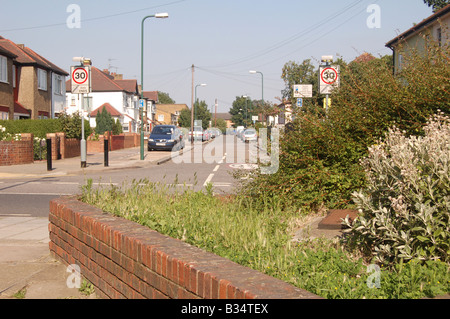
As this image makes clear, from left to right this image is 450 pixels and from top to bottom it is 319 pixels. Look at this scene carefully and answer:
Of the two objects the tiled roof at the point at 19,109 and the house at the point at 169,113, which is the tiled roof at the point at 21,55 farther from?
the house at the point at 169,113

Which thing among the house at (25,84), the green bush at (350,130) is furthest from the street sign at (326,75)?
the house at (25,84)

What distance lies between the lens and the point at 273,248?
4.15 meters

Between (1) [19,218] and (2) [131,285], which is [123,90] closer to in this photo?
(1) [19,218]

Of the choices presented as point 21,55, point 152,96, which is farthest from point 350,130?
point 152,96

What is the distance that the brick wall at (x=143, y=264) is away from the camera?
294 centimetres

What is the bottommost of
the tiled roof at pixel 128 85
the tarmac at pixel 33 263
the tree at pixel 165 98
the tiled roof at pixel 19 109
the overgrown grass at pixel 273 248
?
the tarmac at pixel 33 263

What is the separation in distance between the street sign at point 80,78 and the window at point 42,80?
76.4 ft

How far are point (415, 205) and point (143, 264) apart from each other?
2.10 m

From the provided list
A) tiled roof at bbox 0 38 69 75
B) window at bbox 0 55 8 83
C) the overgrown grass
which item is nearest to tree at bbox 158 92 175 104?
tiled roof at bbox 0 38 69 75

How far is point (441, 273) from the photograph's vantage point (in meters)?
3.32

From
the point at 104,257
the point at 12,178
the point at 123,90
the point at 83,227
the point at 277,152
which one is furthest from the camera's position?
the point at 123,90

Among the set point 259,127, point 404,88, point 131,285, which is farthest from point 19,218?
point 404,88

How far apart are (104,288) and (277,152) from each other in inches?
144

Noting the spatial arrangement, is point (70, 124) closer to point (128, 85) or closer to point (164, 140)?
point (164, 140)
